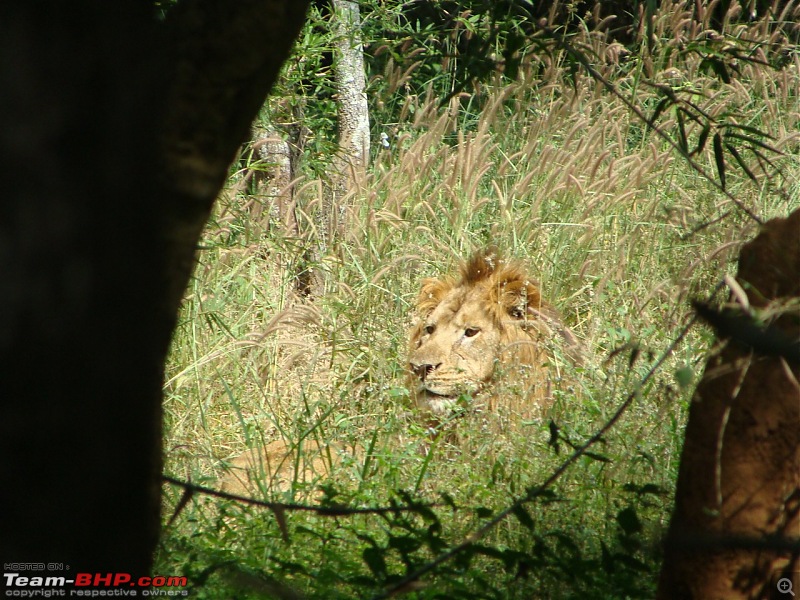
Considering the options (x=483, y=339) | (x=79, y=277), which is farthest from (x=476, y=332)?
(x=79, y=277)

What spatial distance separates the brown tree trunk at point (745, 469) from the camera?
83.2 inches

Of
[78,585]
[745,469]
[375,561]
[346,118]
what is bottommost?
[78,585]

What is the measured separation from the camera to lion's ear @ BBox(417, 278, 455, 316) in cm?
531

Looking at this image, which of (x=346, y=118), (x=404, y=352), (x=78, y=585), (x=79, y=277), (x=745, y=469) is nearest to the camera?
(x=79, y=277)

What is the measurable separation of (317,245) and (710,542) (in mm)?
5363

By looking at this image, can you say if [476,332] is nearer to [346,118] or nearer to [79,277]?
[346,118]

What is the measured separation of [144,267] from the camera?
1.26 meters

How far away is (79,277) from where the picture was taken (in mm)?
1169

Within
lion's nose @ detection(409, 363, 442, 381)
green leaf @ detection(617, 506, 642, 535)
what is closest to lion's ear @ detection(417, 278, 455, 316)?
lion's nose @ detection(409, 363, 442, 381)

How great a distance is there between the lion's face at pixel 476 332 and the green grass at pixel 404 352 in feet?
0.66

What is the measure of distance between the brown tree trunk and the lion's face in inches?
91.9

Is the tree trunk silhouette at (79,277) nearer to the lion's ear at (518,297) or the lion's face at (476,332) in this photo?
the lion's face at (476,332)

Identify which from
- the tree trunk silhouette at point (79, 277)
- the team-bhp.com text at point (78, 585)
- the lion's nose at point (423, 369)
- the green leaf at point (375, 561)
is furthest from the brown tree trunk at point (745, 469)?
the lion's nose at point (423, 369)

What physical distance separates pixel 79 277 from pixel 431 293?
4260 mm
